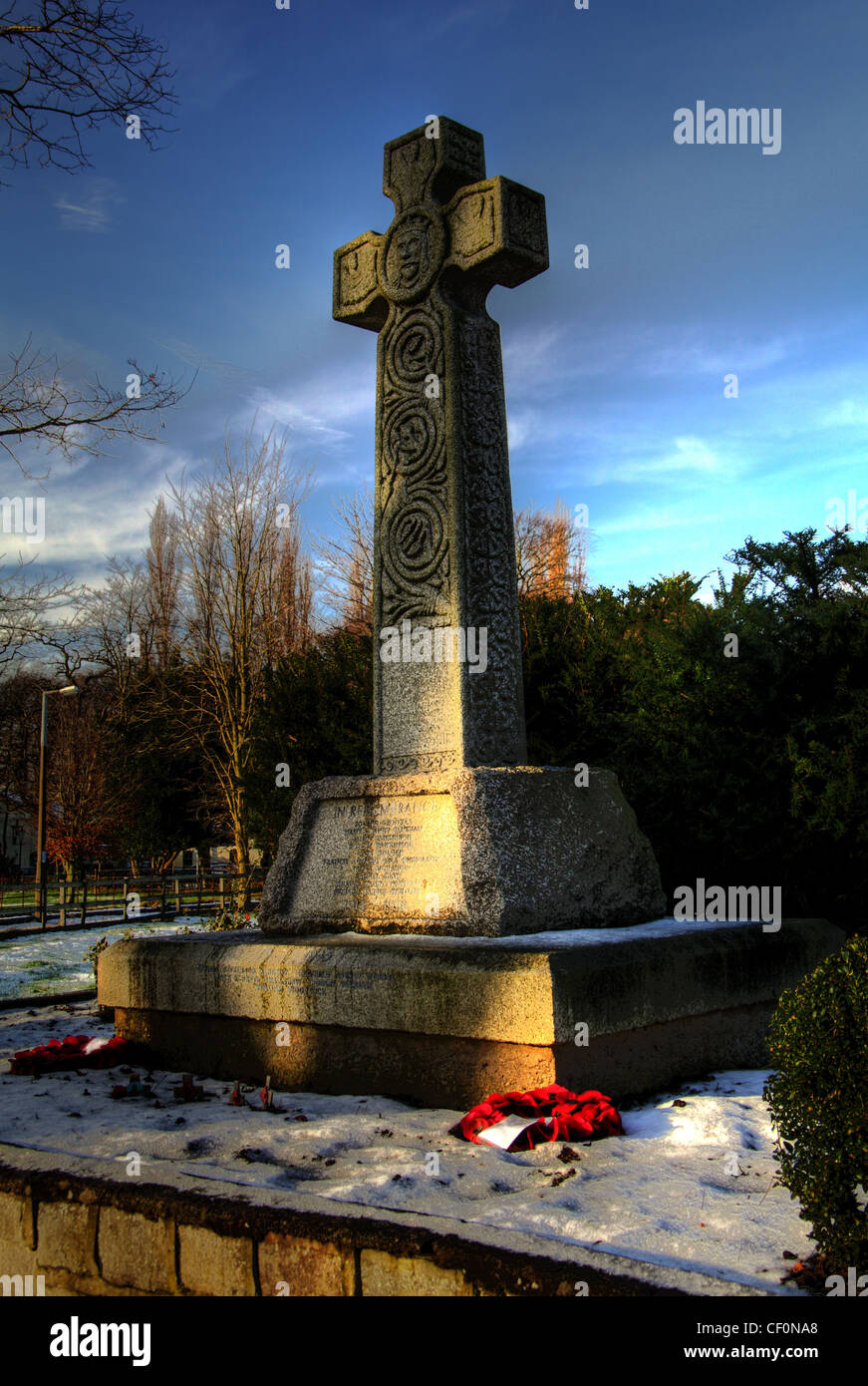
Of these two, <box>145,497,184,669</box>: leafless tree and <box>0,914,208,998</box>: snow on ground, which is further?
<box>145,497,184,669</box>: leafless tree

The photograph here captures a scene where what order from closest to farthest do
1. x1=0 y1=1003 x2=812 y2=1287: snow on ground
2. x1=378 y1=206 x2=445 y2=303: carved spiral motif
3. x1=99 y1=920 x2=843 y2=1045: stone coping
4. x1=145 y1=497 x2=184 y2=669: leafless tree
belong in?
x1=0 y1=1003 x2=812 y2=1287: snow on ground → x1=99 y1=920 x2=843 y2=1045: stone coping → x1=378 y1=206 x2=445 y2=303: carved spiral motif → x1=145 y1=497 x2=184 y2=669: leafless tree

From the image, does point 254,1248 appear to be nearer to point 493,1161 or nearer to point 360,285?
point 493,1161

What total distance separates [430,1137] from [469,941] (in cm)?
99

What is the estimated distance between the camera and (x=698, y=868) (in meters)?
7.23

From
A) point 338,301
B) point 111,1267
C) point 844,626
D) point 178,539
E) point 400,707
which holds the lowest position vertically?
point 111,1267

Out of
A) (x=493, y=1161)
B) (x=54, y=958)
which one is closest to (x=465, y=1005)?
(x=493, y=1161)

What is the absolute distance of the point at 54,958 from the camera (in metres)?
11.8

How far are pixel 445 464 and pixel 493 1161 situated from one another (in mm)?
3545

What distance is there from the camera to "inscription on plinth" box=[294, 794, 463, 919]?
16.4 ft

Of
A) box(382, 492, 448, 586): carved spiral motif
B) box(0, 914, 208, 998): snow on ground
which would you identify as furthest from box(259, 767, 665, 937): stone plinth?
box(0, 914, 208, 998): snow on ground
